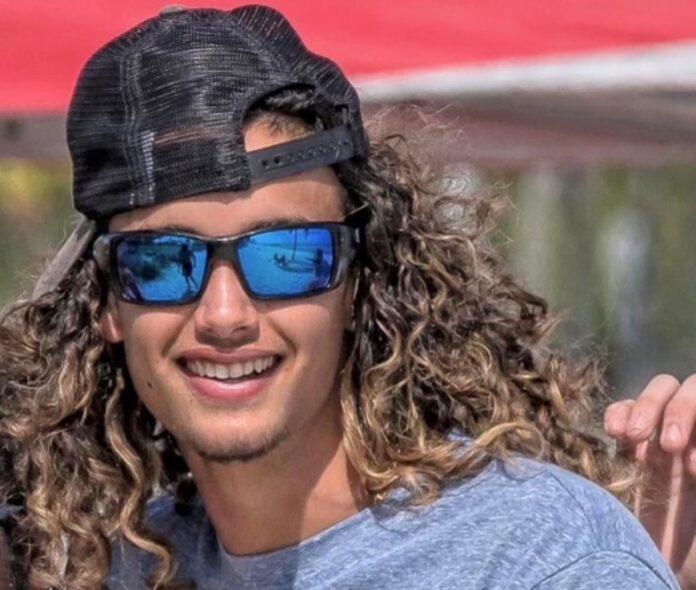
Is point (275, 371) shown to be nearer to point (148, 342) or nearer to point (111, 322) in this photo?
point (148, 342)

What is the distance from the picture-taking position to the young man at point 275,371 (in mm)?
2086

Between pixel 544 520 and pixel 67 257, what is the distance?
29.8 inches

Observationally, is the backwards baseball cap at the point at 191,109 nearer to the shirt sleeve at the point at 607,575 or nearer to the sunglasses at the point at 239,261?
the sunglasses at the point at 239,261

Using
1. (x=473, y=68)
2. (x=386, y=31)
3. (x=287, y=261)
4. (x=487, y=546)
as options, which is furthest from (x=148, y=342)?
(x=386, y=31)

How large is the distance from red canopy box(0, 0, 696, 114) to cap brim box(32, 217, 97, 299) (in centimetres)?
84

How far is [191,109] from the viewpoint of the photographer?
2133mm

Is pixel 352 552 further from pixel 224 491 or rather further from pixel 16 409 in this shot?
pixel 16 409

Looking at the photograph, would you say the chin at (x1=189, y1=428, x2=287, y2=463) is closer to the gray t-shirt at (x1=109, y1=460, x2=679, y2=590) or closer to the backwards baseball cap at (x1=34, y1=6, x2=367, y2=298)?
the gray t-shirt at (x1=109, y1=460, x2=679, y2=590)

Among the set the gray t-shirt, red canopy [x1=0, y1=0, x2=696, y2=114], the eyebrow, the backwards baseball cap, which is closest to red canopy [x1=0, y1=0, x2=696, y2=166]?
red canopy [x1=0, y1=0, x2=696, y2=114]

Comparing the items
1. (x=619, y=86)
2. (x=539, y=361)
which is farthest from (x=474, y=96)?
(x=539, y=361)

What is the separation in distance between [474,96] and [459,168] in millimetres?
671

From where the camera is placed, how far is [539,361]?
94.3 inches

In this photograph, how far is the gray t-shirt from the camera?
1.99 meters

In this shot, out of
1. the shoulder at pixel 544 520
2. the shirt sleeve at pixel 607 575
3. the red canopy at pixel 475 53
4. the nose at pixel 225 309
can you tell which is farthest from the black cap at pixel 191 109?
the red canopy at pixel 475 53
